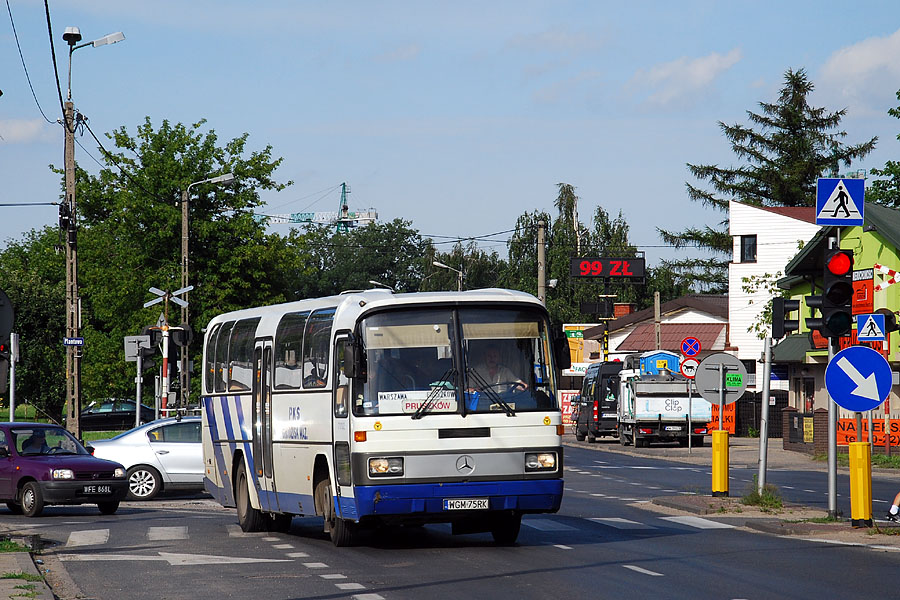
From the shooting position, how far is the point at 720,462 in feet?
74.0

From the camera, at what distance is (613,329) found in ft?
303

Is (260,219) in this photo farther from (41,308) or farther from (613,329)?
(613,329)

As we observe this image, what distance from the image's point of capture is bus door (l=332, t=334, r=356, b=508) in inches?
595

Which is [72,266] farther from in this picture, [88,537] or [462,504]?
[462,504]

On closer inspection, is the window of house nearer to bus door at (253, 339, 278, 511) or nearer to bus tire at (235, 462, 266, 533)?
bus tire at (235, 462, 266, 533)

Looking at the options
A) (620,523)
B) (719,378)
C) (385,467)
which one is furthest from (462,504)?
(719,378)

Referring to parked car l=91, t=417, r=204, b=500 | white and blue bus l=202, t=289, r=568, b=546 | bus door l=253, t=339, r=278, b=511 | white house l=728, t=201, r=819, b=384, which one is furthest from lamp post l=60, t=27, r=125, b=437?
white house l=728, t=201, r=819, b=384

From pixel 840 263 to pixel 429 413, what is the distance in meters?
5.76

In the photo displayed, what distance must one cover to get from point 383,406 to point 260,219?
49392 millimetres

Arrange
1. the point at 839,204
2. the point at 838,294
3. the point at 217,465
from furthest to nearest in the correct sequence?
the point at 217,465, the point at 839,204, the point at 838,294

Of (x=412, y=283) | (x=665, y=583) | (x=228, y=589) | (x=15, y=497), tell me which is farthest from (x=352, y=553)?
(x=412, y=283)

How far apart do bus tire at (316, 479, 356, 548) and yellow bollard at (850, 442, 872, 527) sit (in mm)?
5860

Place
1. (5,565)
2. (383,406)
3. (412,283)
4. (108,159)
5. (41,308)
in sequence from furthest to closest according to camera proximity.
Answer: (412,283) → (41,308) → (108,159) → (383,406) → (5,565)

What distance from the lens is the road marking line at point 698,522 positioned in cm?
1886
